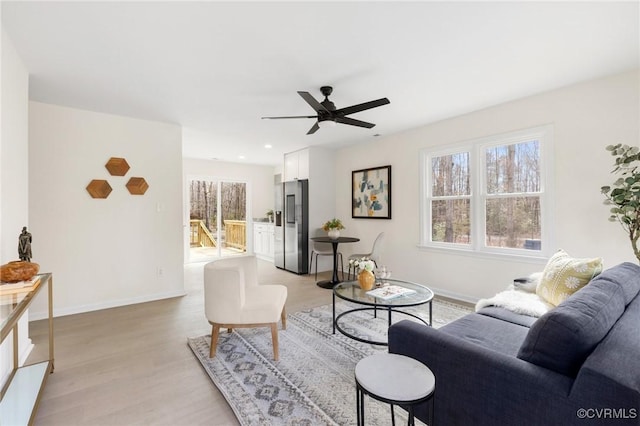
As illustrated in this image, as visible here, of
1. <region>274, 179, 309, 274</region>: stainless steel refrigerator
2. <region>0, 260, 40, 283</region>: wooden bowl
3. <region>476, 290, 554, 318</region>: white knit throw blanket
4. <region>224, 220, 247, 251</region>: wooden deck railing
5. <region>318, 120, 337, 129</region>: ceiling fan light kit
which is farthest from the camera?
<region>224, 220, 247, 251</region>: wooden deck railing

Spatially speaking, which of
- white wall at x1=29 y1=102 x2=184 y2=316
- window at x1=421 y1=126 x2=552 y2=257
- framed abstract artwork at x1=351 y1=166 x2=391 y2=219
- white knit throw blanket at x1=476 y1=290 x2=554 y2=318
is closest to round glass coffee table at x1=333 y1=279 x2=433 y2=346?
white knit throw blanket at x1=476 y1=290 x2=554 y2=318

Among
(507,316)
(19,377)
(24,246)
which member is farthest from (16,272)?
(507,316)

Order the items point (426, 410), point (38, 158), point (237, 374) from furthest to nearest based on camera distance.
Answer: point (38, 158), point (237, 374), point (426, 410)

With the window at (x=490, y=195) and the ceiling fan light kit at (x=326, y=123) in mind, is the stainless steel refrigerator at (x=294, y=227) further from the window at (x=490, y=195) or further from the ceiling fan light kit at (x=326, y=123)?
the ceiling fan light kit at (x=326, y=123)

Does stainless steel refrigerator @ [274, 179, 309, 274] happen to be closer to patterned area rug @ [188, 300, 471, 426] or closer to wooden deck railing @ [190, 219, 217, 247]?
wooden deck railing @ [190, 219, 217, 247]

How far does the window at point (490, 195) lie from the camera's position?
128 inches

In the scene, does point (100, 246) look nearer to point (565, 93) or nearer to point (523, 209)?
point (523, 209)

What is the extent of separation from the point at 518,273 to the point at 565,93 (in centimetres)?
195

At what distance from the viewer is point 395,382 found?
113cm

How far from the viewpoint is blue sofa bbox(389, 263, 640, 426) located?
3.21ft

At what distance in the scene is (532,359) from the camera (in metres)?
1.18

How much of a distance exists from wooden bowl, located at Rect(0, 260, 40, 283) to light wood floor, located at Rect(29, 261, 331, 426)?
0.81 meters

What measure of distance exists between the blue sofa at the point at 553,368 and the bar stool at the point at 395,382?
0.70 ft

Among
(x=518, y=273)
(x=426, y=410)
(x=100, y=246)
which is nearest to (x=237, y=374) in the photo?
(x=426, y=410)
